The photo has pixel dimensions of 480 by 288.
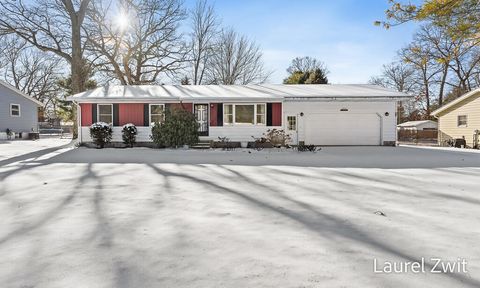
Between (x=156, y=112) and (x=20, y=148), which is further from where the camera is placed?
(x=156, y=112)

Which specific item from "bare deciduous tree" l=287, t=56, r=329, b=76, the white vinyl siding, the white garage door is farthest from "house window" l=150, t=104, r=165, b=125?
"bare deciduous tree" l=287, t=56, r=329, b=76

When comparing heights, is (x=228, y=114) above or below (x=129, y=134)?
above

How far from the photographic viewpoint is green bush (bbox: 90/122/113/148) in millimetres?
14594

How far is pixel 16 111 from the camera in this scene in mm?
23594

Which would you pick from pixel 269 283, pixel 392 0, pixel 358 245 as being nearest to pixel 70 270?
pixel 269 283

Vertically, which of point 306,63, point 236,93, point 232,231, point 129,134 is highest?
point 306,63

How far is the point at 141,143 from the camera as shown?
15336 millimetres

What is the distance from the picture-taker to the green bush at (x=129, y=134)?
14930mm

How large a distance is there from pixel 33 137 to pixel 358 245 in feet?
84.7

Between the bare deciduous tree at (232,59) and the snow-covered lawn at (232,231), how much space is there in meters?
25.8

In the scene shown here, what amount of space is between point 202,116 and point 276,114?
151 inches

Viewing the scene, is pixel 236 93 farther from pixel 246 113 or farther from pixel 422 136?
pixel 422 136

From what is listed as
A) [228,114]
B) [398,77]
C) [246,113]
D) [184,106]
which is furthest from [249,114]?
[398,77]

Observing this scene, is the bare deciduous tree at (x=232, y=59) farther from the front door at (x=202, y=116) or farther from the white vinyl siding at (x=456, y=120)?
the white vinyl siding at (x=456, y=120)
